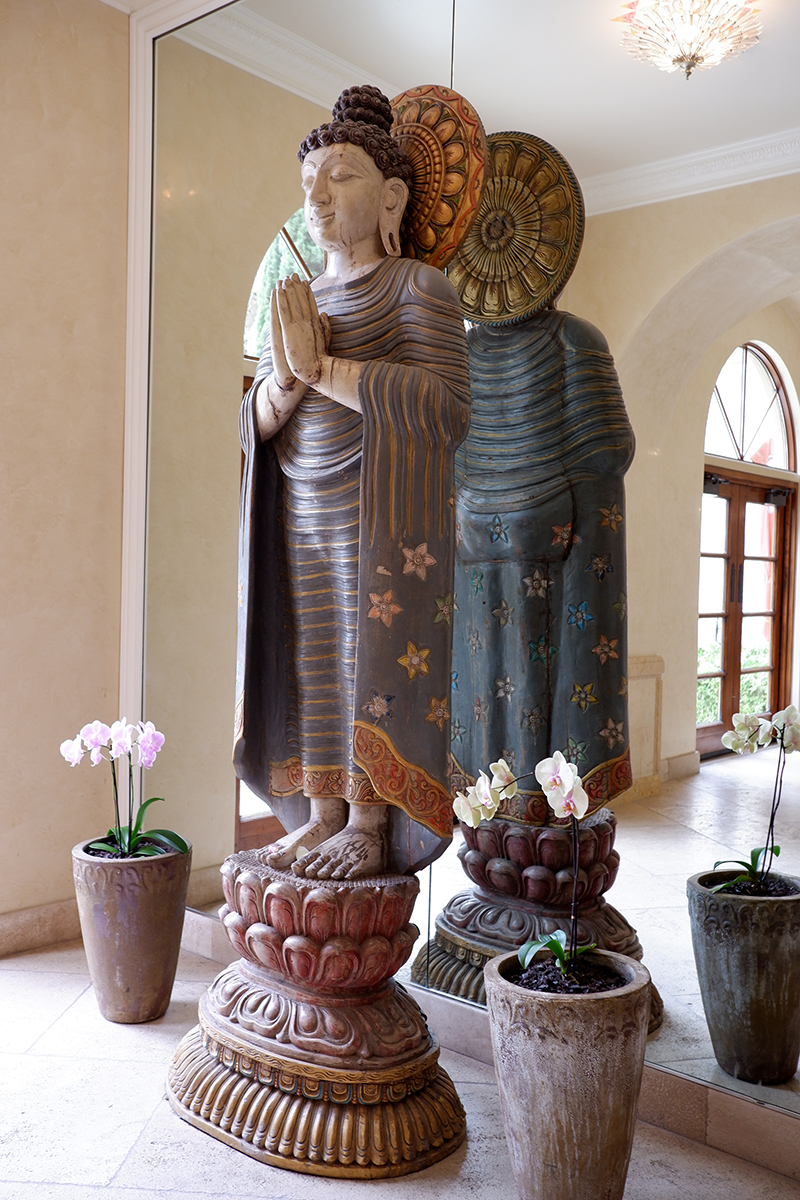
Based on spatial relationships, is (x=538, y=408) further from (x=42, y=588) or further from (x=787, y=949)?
(x=42, y=588)

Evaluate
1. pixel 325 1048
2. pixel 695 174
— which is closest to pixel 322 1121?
pixel 325 1048

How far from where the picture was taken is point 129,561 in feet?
10.9

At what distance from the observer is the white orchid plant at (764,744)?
2.03 m

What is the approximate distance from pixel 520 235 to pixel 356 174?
0.48 m

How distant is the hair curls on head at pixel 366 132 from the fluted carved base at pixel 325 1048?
1504mm

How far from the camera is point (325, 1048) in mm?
2008

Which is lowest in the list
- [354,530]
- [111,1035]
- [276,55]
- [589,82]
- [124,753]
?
[111,1035]

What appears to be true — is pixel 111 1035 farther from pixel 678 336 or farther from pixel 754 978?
pixel 678 336

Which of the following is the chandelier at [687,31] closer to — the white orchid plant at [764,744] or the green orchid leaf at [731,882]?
the white orchid plant at [764,744]

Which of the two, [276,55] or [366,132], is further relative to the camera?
[276,55]

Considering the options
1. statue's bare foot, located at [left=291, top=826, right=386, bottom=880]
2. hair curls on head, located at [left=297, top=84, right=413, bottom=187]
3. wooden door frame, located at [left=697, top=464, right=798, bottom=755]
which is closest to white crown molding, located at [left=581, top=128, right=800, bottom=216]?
hair curls on head, located at [left=297, top=84, right=413, bottom=187]

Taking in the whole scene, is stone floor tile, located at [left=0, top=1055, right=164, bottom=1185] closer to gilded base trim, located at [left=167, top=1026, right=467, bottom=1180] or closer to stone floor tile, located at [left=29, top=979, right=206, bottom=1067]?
stone floor tile, located at [left=29, top=979, right=206, bottom=1067]

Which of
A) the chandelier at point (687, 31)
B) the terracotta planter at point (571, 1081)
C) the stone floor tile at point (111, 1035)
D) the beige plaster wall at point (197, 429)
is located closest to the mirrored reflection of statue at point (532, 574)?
the chandelier at point (687, 31)

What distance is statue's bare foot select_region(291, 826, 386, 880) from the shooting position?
6.77 ft
